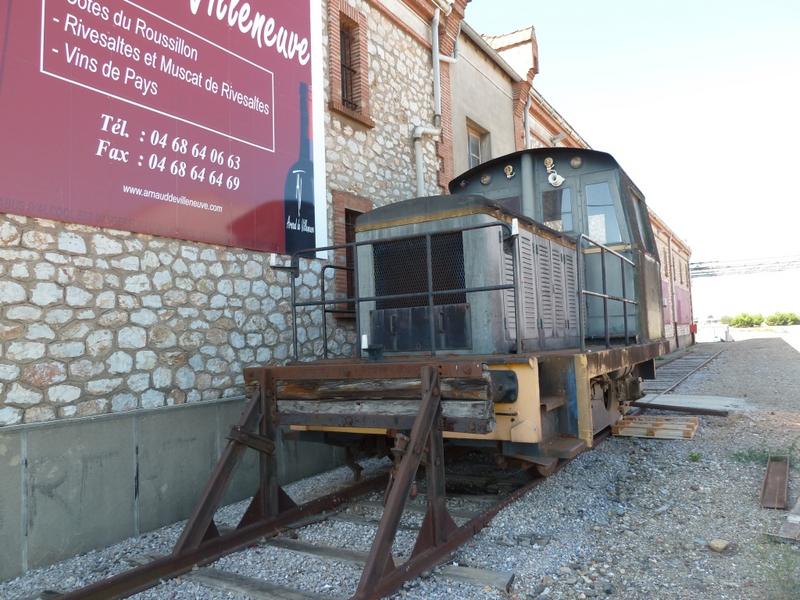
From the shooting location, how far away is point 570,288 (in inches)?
225

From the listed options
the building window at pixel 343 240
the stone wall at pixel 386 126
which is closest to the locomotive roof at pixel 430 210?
the building window at pixel 343 240

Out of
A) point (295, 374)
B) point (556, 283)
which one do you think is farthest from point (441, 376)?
point (556, 283)

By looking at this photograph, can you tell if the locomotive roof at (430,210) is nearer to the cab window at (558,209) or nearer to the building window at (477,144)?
the cab window at (558,209)

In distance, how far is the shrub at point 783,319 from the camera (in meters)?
50.3

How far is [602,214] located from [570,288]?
102 centimetres

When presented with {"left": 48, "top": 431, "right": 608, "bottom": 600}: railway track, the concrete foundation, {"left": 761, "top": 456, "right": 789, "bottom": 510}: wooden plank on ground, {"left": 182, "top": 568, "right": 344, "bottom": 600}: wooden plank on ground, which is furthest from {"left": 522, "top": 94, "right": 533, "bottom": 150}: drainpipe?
{"left": 182, "top": 568, "right": 344, "bottom": 600}: wooden plank on ground

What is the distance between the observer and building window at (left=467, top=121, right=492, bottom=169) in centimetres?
1117

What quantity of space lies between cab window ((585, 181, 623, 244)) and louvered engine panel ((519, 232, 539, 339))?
1.60 metres

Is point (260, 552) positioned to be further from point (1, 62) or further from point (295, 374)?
point (1, 62)

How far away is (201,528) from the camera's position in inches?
141

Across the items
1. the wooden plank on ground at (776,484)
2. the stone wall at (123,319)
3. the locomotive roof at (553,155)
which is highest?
the locomotive roof at (553,155)

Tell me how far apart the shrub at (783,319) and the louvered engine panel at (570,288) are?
2107 inches

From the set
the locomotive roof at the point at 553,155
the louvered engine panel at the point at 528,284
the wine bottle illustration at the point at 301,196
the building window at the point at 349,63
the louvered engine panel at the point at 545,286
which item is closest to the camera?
the louvered engine panel at the point at 528,284

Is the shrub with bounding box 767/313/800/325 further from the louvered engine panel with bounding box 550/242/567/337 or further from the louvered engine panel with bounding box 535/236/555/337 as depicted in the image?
the louvered engine panel with bounding box 535/236/555/337
